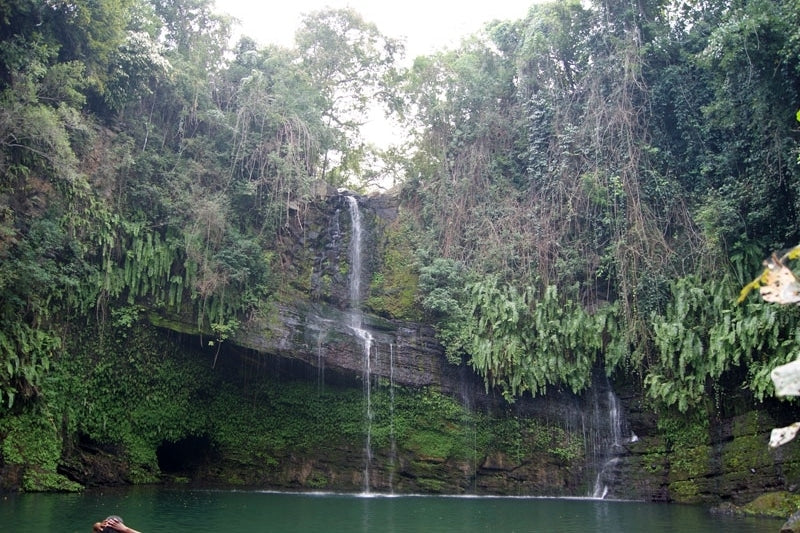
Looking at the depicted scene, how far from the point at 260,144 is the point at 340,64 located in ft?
22.0

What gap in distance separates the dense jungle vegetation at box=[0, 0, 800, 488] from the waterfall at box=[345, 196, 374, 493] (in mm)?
727

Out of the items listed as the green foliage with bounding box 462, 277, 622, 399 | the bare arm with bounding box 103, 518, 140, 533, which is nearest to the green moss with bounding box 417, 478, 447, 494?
the green foliage with bounding box 462, 277, 622, 399

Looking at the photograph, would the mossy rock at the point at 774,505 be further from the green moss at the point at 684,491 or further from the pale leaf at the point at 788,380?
the pale leaf at the point at 788,380

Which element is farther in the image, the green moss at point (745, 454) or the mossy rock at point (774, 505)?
the green moss at point (745, 454)

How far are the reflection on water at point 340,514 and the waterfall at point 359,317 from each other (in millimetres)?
2350

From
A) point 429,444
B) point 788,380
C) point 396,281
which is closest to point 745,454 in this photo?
point 429,444

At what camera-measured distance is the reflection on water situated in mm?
10016

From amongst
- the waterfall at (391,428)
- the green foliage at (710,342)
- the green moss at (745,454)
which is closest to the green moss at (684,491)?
the green moss at (745,454)

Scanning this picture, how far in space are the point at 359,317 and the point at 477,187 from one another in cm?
573

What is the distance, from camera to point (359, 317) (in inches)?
717

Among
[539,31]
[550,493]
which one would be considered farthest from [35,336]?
[539,31]

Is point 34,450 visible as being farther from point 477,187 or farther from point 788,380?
point 788,380

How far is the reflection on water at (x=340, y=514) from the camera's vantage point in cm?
1002

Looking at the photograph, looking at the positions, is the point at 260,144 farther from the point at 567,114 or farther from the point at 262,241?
the point at 567,114
